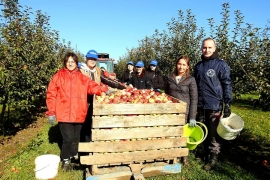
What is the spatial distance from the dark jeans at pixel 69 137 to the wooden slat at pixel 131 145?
2.24ft

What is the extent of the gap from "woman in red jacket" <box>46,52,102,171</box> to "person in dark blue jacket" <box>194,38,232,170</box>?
6.18ft

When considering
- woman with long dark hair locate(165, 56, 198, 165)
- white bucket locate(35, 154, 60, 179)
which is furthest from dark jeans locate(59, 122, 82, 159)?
woman with long dark hair locate(165, 56, 198, 165)

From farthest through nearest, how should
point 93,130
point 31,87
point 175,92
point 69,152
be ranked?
point 31,87, point 175,92, point 69,152, point 93,130

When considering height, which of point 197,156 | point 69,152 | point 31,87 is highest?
point 31,87

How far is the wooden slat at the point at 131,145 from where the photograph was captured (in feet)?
11.1

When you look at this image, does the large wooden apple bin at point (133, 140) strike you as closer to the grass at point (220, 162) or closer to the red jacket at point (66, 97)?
the grass at point (220, 162)

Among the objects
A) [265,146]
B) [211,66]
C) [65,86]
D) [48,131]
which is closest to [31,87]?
[48,131]

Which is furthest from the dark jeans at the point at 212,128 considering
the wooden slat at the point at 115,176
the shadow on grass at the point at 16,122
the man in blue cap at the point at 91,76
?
the shadow on grass at the point at 16,122

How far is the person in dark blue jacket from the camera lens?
12.9ft

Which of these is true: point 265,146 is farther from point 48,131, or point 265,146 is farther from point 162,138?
point 48,131

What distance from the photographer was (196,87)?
159 inches

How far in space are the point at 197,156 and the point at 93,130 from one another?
248cm

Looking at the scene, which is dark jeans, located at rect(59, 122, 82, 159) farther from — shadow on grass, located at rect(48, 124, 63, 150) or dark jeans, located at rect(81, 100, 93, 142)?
shadow on grass, located at rect(48, 124, 63, 150)

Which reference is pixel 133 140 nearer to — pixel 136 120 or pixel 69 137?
pixel 136 120
